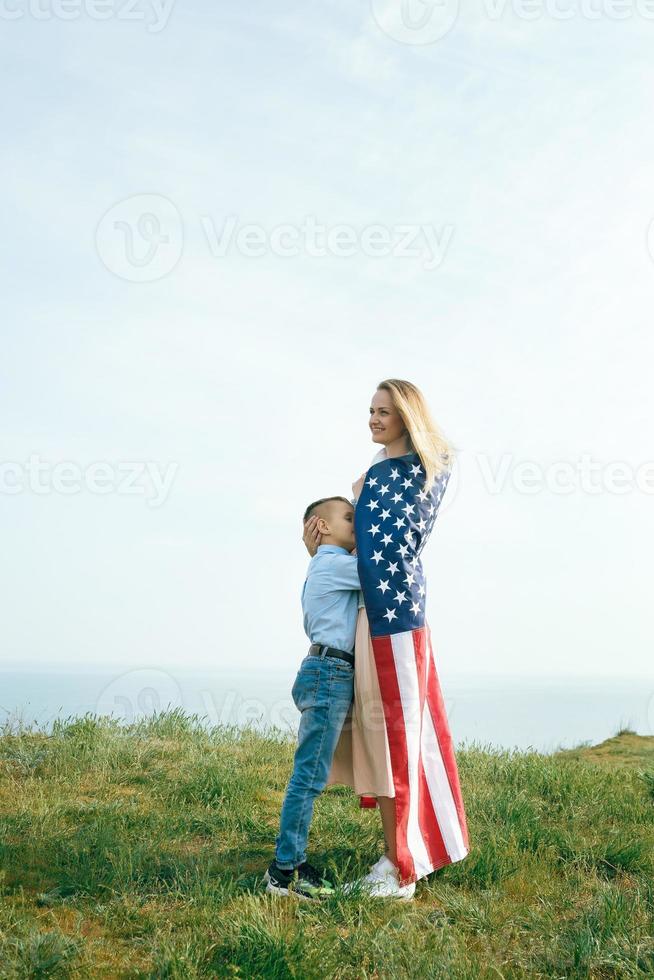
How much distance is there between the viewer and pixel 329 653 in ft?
16.0

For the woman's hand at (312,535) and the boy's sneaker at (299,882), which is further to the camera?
the woman's hand at (312,535)

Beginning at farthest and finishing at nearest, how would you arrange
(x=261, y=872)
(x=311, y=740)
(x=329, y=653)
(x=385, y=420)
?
(x=385, y=420)
(x=261, y=872)
(x=329, y=653)
(x=311, y=740)

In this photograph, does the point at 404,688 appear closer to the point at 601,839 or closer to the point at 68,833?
the point at 601,839

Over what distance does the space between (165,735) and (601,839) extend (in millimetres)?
4136

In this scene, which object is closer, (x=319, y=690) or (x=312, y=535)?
(x=319, y=690)

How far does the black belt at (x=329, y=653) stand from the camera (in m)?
4.89

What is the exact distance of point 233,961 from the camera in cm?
371

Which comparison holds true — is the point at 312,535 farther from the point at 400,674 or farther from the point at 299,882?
the point at 299,882

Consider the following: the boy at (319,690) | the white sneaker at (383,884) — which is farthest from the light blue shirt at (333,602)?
the white sneaker at (383,884)

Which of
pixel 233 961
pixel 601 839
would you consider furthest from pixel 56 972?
pixel 601 839

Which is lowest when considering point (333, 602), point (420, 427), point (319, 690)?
point (319, 690)

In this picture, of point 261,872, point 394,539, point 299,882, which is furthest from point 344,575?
point 261,872

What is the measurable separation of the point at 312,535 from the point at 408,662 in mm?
914

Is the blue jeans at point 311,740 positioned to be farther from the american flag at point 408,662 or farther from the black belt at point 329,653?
the american flag at point 408,662
